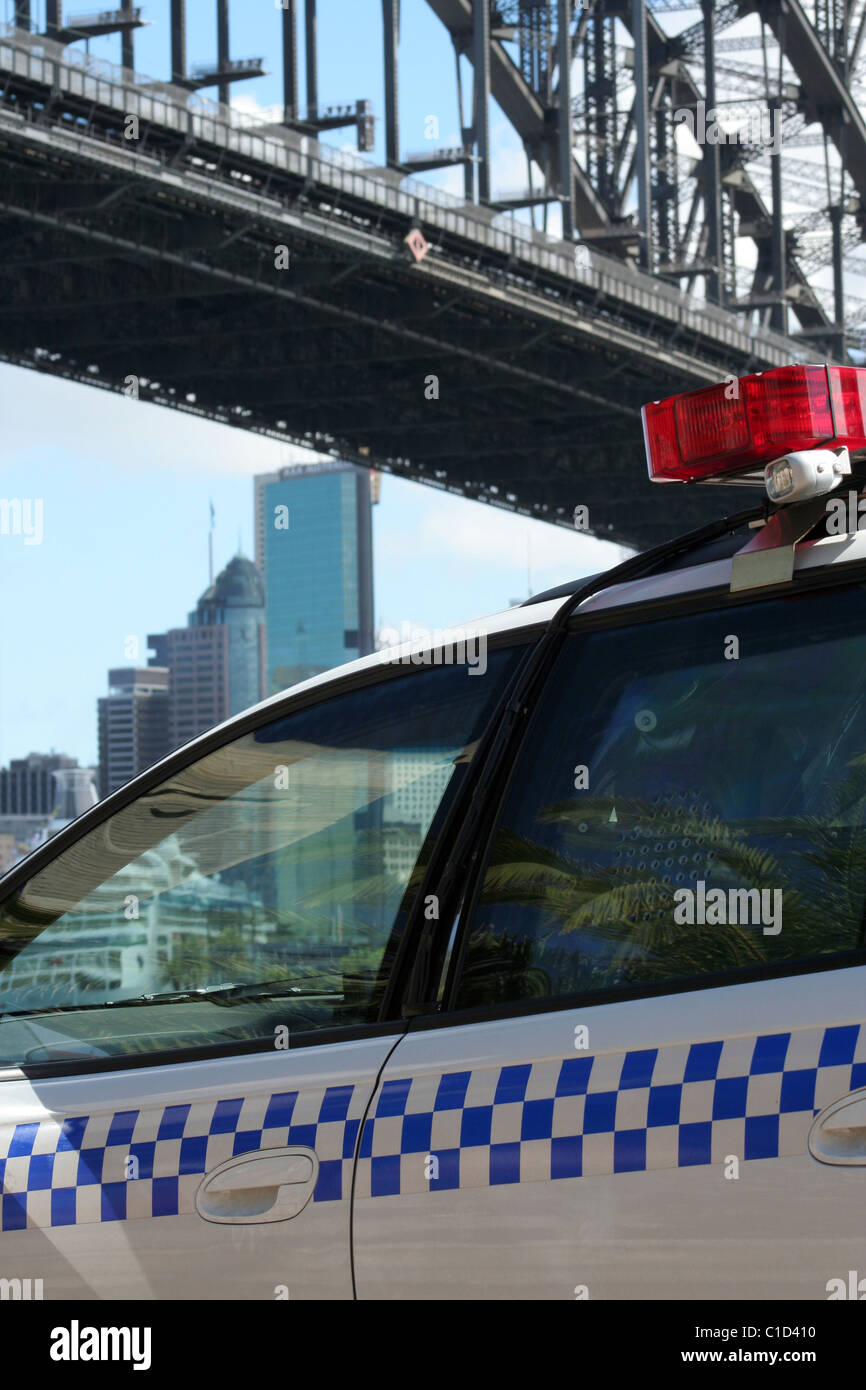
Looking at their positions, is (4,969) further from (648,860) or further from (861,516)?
(861,516)

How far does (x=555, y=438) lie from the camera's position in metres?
42.2

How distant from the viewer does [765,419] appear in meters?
1.55

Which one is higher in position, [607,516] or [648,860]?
[607,516]

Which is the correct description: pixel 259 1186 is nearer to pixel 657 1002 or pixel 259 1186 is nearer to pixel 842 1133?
pixel 657 1002

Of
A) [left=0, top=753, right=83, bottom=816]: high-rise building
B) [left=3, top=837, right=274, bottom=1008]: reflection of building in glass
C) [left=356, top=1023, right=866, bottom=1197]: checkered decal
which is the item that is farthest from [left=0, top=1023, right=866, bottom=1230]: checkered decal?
[left=0, top=753, right=83, bottom=816]: high-rise building

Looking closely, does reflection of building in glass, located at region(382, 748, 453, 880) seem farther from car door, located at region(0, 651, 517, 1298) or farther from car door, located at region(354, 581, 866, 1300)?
car door, located at region(354, 581, 866, 1300)

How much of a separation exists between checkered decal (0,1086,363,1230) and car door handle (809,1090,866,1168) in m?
0.43

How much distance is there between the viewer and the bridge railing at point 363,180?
27469mm

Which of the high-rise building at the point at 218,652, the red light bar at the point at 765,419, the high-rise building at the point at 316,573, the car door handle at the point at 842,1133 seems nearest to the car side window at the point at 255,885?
the red light bar at the point at 765,419

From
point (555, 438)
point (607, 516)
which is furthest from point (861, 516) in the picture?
point (607, 516)

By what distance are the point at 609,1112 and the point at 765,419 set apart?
651 millimetres

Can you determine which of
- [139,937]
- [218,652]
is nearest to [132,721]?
[218,652]

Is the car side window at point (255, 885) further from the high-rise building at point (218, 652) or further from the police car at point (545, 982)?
the high-rise building at point (218, 652)

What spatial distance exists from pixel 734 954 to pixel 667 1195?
0.72ft
